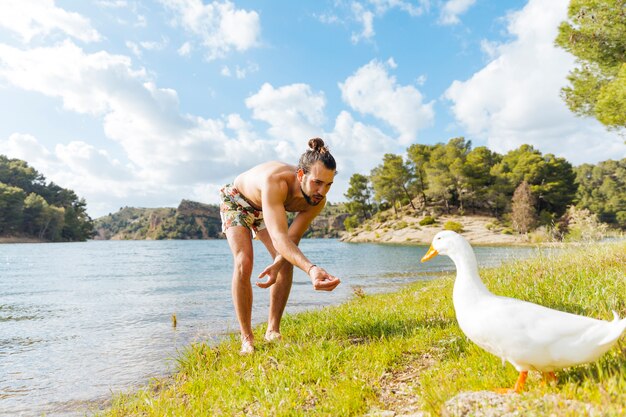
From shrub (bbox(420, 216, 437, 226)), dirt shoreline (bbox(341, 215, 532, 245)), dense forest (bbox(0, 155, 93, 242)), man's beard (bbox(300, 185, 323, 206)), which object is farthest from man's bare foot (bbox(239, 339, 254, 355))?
dense forest (bbox(0, 155, 93, 242))

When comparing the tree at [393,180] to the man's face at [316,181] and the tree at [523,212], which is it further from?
the man's face at [316,181]

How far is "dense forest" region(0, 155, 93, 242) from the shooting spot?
8869cm

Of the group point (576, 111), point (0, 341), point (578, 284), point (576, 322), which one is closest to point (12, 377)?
point (0, 341)

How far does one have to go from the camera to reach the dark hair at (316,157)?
3.94 m

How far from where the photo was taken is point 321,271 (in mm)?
3258

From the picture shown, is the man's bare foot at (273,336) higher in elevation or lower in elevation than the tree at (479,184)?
lower

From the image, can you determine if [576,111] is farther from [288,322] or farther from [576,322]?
[576,322]

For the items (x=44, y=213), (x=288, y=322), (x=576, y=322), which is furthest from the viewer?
(x=44, y=213)

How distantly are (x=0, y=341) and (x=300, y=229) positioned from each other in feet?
21.9

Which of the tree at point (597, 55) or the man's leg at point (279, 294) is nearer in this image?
the man's leg at point (279, 294)

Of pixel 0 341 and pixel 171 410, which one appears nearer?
pixel 171 410

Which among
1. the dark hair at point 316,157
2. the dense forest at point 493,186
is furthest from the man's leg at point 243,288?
the dense forest at point 493,186

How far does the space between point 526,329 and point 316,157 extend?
2.47 m

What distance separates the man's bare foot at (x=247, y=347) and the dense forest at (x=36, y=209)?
342 ft
